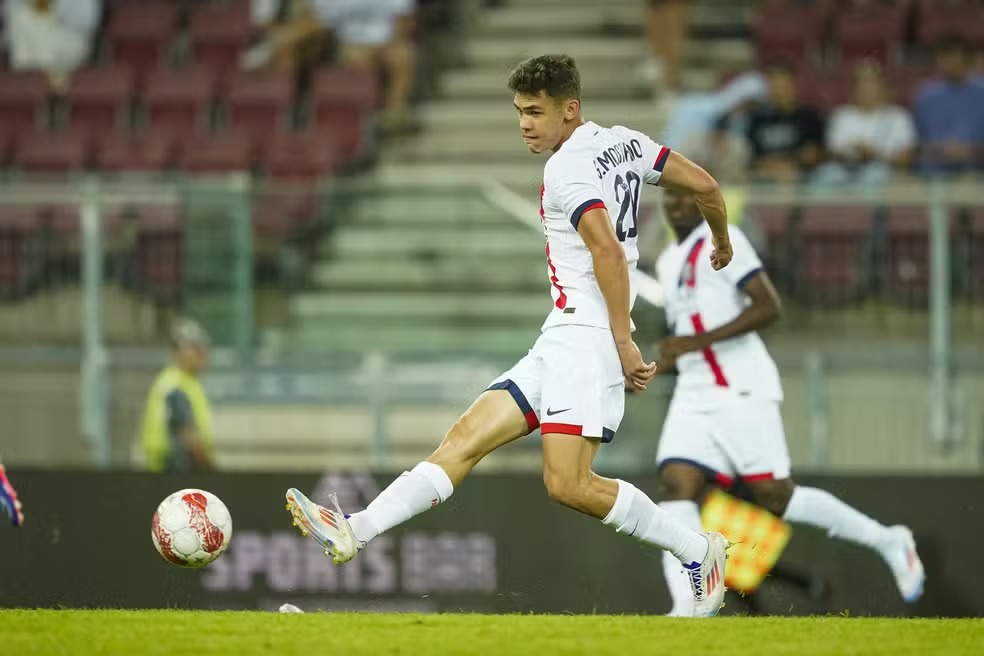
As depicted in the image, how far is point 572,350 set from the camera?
692 cm

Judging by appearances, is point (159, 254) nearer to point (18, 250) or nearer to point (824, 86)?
point (18, 250)

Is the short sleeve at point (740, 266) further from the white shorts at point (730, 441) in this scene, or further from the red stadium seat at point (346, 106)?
the red stadium seat at point (346, 106)

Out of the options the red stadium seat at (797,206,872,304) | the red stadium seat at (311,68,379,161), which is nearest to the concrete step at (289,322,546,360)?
the red stadium seat at (797,206,872,304)

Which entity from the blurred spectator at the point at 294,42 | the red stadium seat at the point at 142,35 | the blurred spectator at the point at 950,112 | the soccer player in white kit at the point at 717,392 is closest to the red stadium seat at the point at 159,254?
the blurred spectator at the point at 294,42

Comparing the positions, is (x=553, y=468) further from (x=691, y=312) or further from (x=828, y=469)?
(x=828, y=469)

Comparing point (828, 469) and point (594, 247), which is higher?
point (594, 247)

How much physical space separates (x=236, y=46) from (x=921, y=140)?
6.45 m

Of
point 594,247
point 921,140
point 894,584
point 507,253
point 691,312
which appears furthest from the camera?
point 921,140

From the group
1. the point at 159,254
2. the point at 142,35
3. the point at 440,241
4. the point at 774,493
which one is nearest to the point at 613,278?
the point at 774,493

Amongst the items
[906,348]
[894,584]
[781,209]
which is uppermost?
[781,209]

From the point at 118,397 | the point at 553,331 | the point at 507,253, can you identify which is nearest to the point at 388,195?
the point at 507,253

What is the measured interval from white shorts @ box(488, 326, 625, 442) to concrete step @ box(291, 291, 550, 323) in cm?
500

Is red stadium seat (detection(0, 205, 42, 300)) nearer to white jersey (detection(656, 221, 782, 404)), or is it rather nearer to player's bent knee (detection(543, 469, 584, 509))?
white jersey (detection(656, 221, 782, 404))

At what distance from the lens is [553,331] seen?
7008mm
